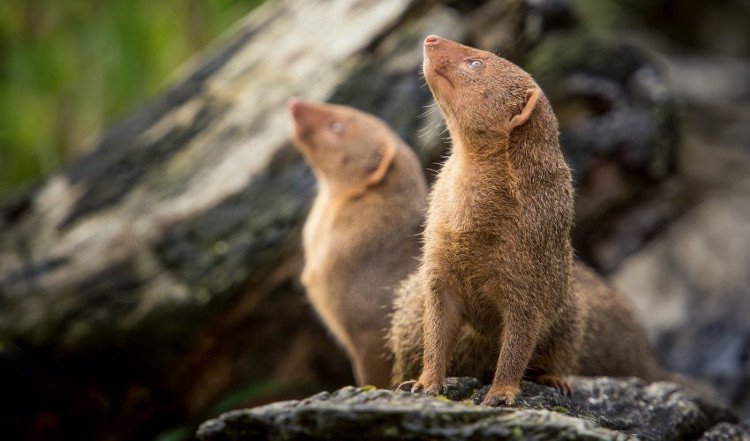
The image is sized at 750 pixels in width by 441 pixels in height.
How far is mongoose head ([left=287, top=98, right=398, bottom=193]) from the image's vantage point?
5.59m

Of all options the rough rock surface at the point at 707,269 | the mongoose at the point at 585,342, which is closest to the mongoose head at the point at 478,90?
the mongoose at the point at 585,342

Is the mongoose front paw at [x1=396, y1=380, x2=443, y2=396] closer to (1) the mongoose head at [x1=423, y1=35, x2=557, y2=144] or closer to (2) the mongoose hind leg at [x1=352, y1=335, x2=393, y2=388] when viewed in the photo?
(1) the mongoose head at [x1=423, y1=35, x2=557, y2=144]

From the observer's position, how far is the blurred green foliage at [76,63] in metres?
10.2

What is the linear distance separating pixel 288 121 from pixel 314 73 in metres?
0.50

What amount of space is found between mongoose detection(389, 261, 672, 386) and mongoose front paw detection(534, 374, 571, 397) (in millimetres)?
90

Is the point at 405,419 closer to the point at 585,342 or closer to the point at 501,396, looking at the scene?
the point at 501,396

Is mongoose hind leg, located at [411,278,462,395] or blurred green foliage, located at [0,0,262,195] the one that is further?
blurred green foliage, located at [0,0,262,195]

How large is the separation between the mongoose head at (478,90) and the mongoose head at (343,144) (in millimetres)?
1436

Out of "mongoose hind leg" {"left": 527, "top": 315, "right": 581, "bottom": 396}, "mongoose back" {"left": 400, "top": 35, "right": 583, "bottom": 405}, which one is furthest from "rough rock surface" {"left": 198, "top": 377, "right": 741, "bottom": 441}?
"mongoose hind leg" {"left": 527, "top": 315, "right": 581, "bottom": 396}

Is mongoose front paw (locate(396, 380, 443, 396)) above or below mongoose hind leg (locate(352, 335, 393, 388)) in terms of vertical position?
above

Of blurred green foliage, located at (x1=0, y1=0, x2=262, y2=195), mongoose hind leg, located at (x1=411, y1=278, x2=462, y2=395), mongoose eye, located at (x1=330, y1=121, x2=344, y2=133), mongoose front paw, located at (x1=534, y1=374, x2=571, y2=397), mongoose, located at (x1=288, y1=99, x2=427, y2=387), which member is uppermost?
blurred green foliage, located at (x1=0, y1=0, x2=262, y2=195)

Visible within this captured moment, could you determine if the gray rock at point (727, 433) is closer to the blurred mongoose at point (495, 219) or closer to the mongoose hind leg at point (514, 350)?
the blurred mongoose at point (495, 219)

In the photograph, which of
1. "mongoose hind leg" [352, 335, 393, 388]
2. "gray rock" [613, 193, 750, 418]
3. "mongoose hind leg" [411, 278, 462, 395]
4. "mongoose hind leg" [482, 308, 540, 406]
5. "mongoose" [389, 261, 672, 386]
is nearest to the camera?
"mongoose hind leg" [482, 308, 540, 406]

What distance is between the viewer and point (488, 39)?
22.2 ft
